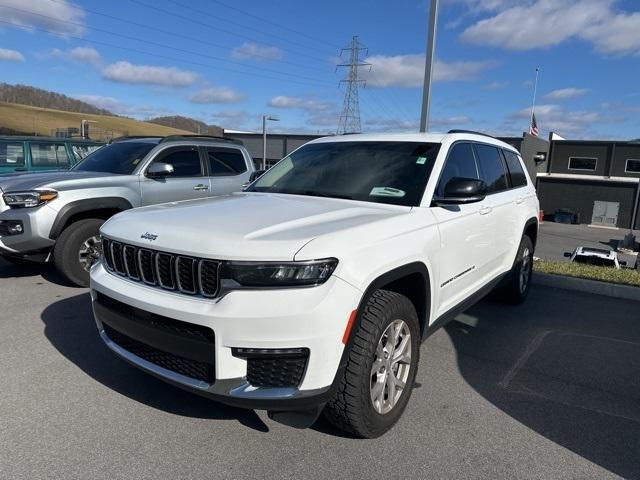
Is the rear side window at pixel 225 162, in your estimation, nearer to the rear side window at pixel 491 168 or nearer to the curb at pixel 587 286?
the rear side window at pixel 491 168

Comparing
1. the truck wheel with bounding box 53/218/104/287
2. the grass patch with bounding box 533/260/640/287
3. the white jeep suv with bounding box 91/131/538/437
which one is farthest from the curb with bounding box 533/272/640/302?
the truck wheel with bounding box 53/218/104/287

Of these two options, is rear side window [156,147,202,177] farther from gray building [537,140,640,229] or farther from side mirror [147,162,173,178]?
gray building [537,140,640,229]

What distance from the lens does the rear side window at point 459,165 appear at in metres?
3.72

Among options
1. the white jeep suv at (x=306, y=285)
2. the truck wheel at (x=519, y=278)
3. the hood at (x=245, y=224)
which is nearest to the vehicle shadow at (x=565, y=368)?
the truck wheel at (x=519, y=278)

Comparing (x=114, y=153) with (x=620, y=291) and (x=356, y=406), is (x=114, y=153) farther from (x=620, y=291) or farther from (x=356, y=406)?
(x=620, y=291)

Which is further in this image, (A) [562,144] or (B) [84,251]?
(A) [562,144]

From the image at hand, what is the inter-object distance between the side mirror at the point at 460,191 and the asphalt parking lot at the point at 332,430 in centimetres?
137

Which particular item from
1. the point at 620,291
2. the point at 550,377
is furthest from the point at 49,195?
the point at 620,291

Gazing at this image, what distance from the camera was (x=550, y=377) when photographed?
3859mm

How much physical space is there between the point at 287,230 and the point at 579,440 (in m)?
2.18

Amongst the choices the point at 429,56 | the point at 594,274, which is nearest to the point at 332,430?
the point at 594,274

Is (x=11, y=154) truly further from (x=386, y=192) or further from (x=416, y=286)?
(x=416, y=286)

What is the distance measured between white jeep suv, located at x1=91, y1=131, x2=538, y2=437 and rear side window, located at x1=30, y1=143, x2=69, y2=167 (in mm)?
9334

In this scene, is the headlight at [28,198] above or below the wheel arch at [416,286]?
above
